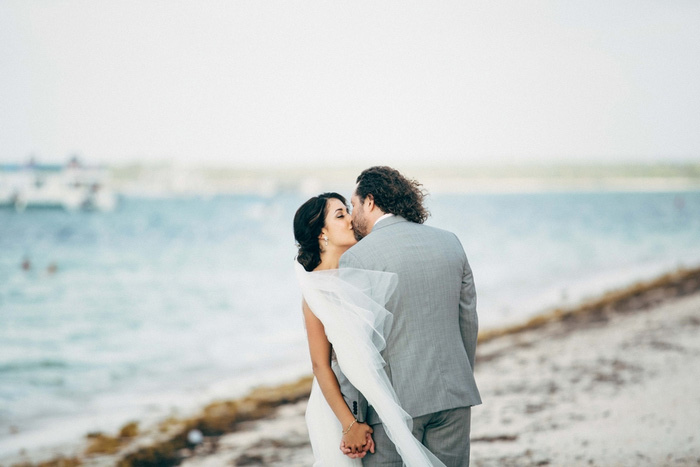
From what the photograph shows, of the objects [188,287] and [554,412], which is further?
[188,287]

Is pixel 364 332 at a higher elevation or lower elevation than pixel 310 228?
lower

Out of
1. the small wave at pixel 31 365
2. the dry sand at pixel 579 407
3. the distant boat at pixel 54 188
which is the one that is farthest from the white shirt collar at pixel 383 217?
the distant boat at pixel 54 188

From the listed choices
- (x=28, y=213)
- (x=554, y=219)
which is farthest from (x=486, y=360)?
(x=554, y=219)

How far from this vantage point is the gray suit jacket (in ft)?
6.56

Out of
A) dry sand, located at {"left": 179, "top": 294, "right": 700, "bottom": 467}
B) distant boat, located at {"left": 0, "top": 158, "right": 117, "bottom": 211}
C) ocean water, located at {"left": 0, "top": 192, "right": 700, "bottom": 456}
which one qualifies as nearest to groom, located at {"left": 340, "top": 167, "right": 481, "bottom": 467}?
dry sand, located at {"left": 179, "top": 294, "right": 700, "bottom": 467}

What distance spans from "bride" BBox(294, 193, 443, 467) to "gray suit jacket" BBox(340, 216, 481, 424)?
0.04 m

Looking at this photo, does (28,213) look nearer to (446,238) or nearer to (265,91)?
(265,91)

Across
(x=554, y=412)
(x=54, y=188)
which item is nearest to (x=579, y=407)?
(x=554, y=412)

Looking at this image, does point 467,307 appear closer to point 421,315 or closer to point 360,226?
point 421,315

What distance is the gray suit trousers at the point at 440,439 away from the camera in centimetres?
209

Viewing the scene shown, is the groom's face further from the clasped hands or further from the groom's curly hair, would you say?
the clasped hands

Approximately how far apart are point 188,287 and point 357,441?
1749 cm

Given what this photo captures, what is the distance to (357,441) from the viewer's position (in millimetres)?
2074

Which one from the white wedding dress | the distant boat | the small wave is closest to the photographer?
the white wedding dress
